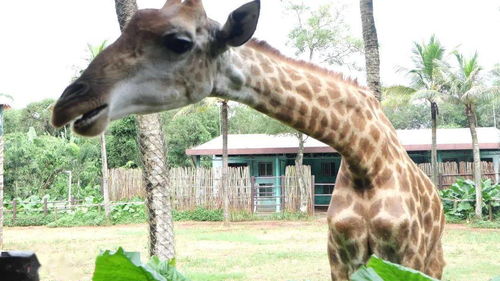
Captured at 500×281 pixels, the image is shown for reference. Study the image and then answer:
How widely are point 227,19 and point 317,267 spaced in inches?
368

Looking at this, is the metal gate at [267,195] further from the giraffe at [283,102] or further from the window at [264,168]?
the giraffe at [283,102]

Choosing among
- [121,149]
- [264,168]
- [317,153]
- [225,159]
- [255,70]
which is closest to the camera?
[255,70]

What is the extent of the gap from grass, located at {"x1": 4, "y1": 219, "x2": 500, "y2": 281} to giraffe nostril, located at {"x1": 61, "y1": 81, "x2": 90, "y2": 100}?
224 inches

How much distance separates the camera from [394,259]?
8.45 ft

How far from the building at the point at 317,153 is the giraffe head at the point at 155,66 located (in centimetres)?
1911

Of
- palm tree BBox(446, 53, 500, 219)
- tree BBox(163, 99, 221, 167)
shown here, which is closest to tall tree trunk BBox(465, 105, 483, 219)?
palm tree BBox(446, 53, 500, 219)

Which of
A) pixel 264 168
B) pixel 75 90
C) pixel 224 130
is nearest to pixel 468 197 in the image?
pixel 264 168

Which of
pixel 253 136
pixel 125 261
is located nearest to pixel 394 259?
pixel 125 261

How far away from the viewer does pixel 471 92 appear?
717 inches

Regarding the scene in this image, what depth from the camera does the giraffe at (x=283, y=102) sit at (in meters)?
1.98

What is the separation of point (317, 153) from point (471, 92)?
262 inches

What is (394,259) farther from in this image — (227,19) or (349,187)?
(227,19)

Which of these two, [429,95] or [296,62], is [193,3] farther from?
[429,95]

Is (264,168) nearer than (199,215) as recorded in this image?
No
